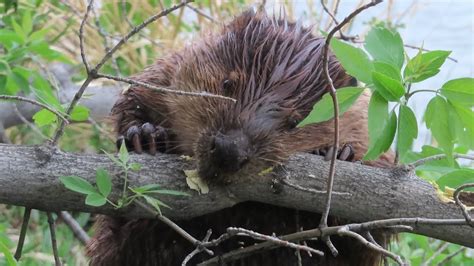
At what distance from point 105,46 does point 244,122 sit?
1.68 meters

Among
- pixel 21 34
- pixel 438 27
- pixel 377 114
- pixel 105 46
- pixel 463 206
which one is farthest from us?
pixel 438 27

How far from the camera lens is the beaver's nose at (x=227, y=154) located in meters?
1.95

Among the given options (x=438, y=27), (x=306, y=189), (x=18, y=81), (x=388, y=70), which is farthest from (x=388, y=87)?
(x=438, y=27)

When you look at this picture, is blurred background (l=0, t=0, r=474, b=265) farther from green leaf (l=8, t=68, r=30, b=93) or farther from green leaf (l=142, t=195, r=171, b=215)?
green leaf (l=142, t=195, r=171, b=215)

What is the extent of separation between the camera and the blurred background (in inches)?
127

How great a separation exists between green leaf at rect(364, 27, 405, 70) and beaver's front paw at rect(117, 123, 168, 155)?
0.61 metres

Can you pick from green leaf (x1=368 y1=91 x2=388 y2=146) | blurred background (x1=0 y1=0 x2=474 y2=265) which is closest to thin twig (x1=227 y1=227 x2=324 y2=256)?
green leaf (x1=368 y1=91 x2=388 y2=146)

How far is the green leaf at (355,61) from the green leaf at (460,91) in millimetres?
154

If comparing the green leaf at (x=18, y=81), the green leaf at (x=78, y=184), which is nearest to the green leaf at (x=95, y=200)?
the green leaf at (x=78, y=184)

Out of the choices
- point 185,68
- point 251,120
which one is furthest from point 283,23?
point 251,120

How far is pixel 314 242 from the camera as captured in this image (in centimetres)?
233

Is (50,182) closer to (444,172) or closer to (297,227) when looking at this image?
(297,227)

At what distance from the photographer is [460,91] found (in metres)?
1.85

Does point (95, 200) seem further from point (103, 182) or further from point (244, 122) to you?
point (244, 122)
